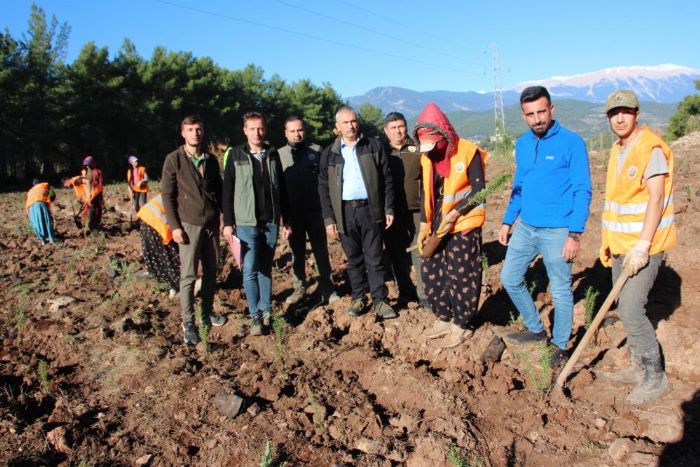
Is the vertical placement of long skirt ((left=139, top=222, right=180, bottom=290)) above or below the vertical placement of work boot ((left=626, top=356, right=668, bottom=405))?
above

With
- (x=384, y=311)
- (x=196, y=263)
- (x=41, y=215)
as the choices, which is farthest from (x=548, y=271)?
(x=41, y=215)

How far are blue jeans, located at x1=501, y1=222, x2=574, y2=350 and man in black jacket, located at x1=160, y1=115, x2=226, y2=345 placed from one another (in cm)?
232

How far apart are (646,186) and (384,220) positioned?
1.96 meters

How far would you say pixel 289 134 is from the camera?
4.45 metres

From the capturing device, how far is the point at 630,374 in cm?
295

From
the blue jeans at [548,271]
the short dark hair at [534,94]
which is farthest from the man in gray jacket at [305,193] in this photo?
the short dark hair at [534,94]

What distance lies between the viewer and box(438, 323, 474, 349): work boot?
3.50m

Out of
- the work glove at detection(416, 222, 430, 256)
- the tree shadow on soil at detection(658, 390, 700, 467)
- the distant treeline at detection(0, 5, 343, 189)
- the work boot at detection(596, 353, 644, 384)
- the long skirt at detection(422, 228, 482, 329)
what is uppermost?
the distant treeline at detection(0, 5, 343, 189)

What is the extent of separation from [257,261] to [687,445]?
122 inches

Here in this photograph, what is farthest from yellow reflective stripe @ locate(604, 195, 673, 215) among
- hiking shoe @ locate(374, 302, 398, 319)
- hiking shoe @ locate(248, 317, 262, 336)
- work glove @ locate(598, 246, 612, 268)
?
hiking shoe @ locate(248, 317, 262, 336)

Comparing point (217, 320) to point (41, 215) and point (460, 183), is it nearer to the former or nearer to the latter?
point (460, 183)

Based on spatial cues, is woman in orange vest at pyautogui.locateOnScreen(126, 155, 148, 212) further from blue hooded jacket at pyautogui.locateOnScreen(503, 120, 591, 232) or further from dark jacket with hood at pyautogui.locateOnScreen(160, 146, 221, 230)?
blue hooded jacket at pyautogui.locateOnScreen(503, 120, 591, 232)

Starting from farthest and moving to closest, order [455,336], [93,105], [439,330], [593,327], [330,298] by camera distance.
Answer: [93,105]
[330,298]
[439,330]
[455,336]
[593,327]

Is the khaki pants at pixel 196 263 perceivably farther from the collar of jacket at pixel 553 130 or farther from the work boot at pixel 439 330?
the collar of jacket at pixel 553 130
